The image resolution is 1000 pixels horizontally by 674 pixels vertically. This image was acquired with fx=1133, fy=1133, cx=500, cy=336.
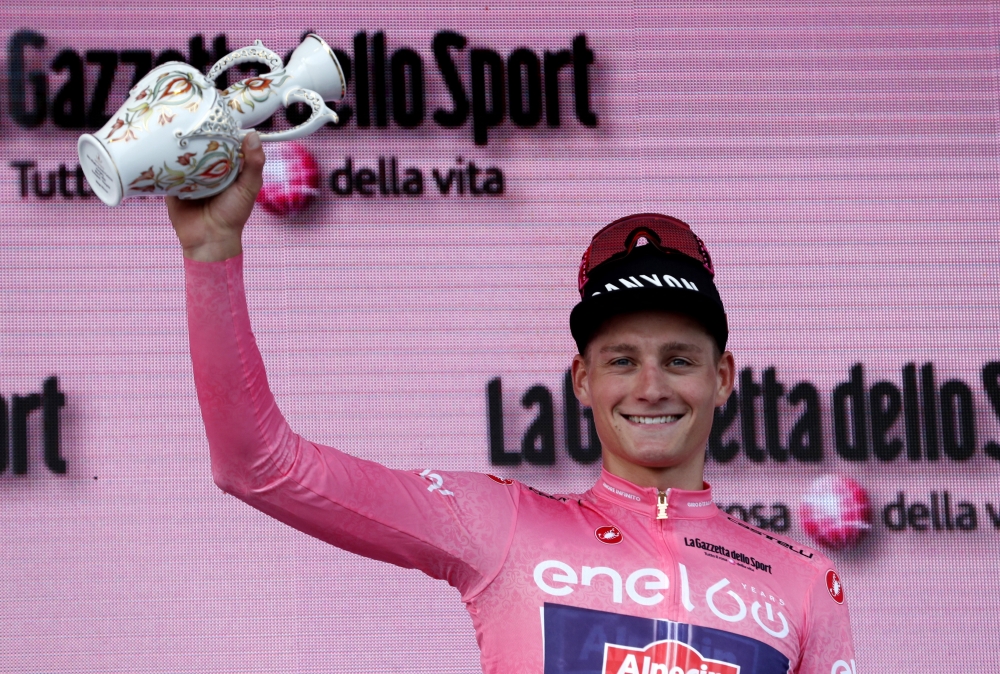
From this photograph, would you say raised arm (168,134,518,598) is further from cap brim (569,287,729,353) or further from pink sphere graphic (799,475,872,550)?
pink sphere graphic (799,475,872,550)

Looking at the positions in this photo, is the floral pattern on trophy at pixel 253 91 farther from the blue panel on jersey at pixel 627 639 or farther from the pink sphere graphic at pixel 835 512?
the pink sphere graphic at pixel 835 512

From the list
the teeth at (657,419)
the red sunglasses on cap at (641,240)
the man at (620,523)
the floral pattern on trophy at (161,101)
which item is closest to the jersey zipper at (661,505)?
the man at (620,523)

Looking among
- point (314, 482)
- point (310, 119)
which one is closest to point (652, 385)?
point (314, 482)

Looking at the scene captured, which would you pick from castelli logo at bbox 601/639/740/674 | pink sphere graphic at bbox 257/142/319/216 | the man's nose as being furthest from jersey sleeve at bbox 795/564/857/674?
pink sphere graphic at bbox 257/142/319/216

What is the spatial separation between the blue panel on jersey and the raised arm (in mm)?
118

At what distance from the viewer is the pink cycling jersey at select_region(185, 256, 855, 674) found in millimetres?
1354

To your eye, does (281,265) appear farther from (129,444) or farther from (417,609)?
(417,609)

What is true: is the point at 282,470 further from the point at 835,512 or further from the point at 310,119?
the point at 835,512

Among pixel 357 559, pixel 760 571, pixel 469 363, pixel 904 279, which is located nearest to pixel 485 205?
pixel 469 363

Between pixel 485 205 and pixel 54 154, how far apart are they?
0.95 metres

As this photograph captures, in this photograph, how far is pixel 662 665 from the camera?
4.86 ft

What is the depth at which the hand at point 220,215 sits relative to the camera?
4.02 feet

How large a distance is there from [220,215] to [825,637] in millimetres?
1001

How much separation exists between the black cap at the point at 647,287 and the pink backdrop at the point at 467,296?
906mm
